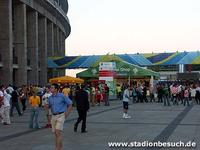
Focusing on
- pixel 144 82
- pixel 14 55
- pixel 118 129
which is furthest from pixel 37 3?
pixel 118 129

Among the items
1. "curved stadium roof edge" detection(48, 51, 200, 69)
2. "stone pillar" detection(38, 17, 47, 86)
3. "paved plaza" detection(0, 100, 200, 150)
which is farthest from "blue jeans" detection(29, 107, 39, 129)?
"stone pillar" detection(38, 17, 47, 86)

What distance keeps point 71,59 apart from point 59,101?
46.1 meters

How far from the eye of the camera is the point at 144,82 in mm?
47531

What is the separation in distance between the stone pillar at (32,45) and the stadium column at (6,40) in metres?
8.47

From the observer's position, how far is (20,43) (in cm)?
4809

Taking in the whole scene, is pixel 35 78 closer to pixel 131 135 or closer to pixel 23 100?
pixel 23 100

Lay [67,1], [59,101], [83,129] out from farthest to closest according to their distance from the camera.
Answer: [67,1], [83,129], [59,101]

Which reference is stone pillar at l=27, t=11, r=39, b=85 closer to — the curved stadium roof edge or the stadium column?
the curved stadium roof edge

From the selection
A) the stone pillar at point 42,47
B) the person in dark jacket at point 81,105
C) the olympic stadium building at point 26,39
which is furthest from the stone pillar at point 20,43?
the person in dark jacket at point 81,105

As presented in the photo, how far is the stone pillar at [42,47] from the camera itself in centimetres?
5769

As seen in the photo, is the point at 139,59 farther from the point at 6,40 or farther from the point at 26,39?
the point at 6,40

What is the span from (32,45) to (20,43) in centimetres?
478

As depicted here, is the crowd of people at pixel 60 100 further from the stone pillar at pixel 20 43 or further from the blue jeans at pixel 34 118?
the stone pillar at pixel 20 43

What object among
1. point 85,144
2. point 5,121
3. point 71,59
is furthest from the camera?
point 71,59
